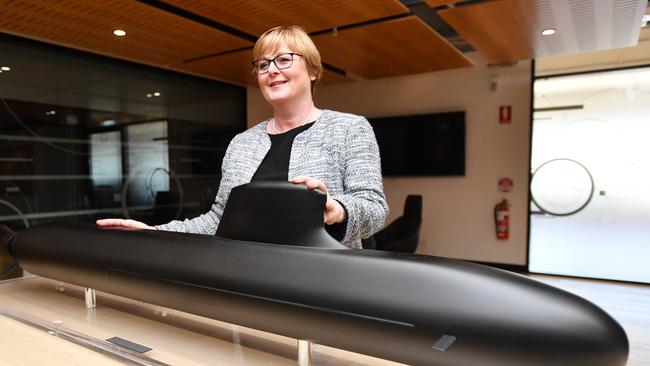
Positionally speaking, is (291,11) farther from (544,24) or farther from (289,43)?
(289,43)

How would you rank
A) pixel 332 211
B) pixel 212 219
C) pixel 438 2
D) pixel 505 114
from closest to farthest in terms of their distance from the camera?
pixel 332 211 < pixel 212 219 < pixel 438 2 < pixel 505 114

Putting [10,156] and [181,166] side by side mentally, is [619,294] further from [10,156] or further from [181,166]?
[10,156]

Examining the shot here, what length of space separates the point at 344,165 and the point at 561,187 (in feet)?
13.3

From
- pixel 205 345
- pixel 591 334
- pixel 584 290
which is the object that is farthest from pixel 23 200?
pixel 584 290

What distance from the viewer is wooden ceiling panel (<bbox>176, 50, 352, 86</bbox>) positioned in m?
3.86

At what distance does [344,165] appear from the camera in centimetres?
92

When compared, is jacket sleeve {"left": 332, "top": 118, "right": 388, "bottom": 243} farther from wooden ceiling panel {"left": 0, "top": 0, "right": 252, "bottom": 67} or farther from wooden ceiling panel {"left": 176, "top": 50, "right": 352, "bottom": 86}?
wooden ceiling panel {"left": 176, "top": 50, "right": 352, "bottom": 86}

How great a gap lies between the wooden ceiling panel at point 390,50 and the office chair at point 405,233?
137cm

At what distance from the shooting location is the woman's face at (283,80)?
3.01ft

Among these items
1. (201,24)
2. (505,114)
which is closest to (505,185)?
(505,114)

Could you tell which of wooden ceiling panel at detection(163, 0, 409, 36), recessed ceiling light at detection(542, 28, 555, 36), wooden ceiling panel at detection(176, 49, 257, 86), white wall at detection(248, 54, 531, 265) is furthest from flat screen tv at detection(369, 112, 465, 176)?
wooden ceiling panel at detection(163, 0, 409, 36)

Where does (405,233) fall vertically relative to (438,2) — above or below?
below

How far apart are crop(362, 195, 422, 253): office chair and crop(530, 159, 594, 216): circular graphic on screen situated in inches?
52.8

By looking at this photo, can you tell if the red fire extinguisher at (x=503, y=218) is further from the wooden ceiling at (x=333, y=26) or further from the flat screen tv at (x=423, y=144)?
the wooden ceiling at (x=333, y=26)
